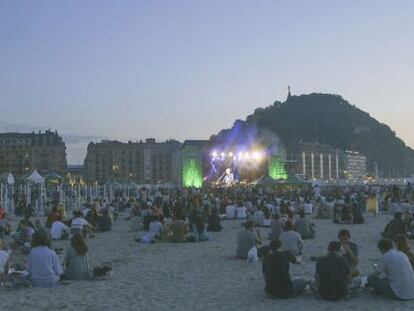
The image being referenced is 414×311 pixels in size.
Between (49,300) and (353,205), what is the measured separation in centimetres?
1688

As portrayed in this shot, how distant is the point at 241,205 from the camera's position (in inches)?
1042

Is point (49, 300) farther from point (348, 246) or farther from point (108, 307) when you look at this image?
point (348, 246)

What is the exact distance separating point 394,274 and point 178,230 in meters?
9.10

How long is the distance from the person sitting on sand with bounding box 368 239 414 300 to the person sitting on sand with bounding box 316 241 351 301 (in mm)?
467

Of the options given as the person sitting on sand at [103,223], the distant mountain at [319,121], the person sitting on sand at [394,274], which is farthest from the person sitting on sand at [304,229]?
the distant mountain at [319,121]

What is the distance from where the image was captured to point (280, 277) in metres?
8.71

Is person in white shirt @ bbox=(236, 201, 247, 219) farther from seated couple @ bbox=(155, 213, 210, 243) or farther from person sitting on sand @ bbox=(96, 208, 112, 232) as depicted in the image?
seated couple @ bbox=(155, 213, 210, 243)

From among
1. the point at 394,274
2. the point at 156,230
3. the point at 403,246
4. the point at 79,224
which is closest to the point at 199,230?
the point at 156,230

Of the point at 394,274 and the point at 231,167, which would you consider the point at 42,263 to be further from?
the point at 231,167

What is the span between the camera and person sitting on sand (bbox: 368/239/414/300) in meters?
8.12

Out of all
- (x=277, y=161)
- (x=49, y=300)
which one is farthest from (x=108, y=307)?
(x=277, y=161)

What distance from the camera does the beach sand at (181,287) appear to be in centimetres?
834

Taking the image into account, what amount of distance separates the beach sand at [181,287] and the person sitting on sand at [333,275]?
5.1 inches

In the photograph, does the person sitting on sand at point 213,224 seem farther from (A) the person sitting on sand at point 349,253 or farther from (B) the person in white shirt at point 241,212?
(A) the person sitting on sand at point 349,253
